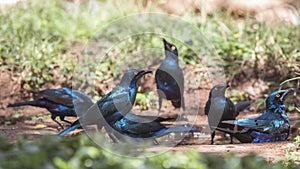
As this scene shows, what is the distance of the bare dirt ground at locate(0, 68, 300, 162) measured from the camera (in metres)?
5.32

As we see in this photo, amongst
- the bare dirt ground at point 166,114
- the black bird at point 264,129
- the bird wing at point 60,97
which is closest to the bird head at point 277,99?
the black bird at point 264,129

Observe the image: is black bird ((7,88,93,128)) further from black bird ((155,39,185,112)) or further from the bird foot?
the bird foot

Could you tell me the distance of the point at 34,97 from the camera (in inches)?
314

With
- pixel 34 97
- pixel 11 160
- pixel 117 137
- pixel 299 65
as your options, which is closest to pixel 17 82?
pixel 34 97

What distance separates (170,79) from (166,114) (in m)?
0.75

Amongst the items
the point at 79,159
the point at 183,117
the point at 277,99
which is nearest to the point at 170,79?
the point at 183,117

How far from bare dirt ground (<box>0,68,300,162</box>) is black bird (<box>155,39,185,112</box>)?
0.41m

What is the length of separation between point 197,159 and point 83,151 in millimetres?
666

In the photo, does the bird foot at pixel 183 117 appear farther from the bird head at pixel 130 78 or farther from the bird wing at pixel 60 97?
the bird wing at pixel 60 97

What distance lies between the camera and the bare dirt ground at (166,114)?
17.5 ft

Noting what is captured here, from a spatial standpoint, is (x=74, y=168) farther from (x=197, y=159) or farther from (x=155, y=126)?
(x=155, y=126)

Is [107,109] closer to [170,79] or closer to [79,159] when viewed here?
[170,79]

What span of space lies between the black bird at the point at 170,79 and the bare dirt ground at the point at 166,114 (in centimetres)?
41

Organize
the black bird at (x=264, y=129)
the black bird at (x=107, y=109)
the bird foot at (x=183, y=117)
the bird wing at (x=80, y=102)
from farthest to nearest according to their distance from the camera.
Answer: the bird foot at (x=183, y=117), the bird wing at (x=80, y=102), the black bird at (x=264, y=129), the black bird at (x=107, y=109)
